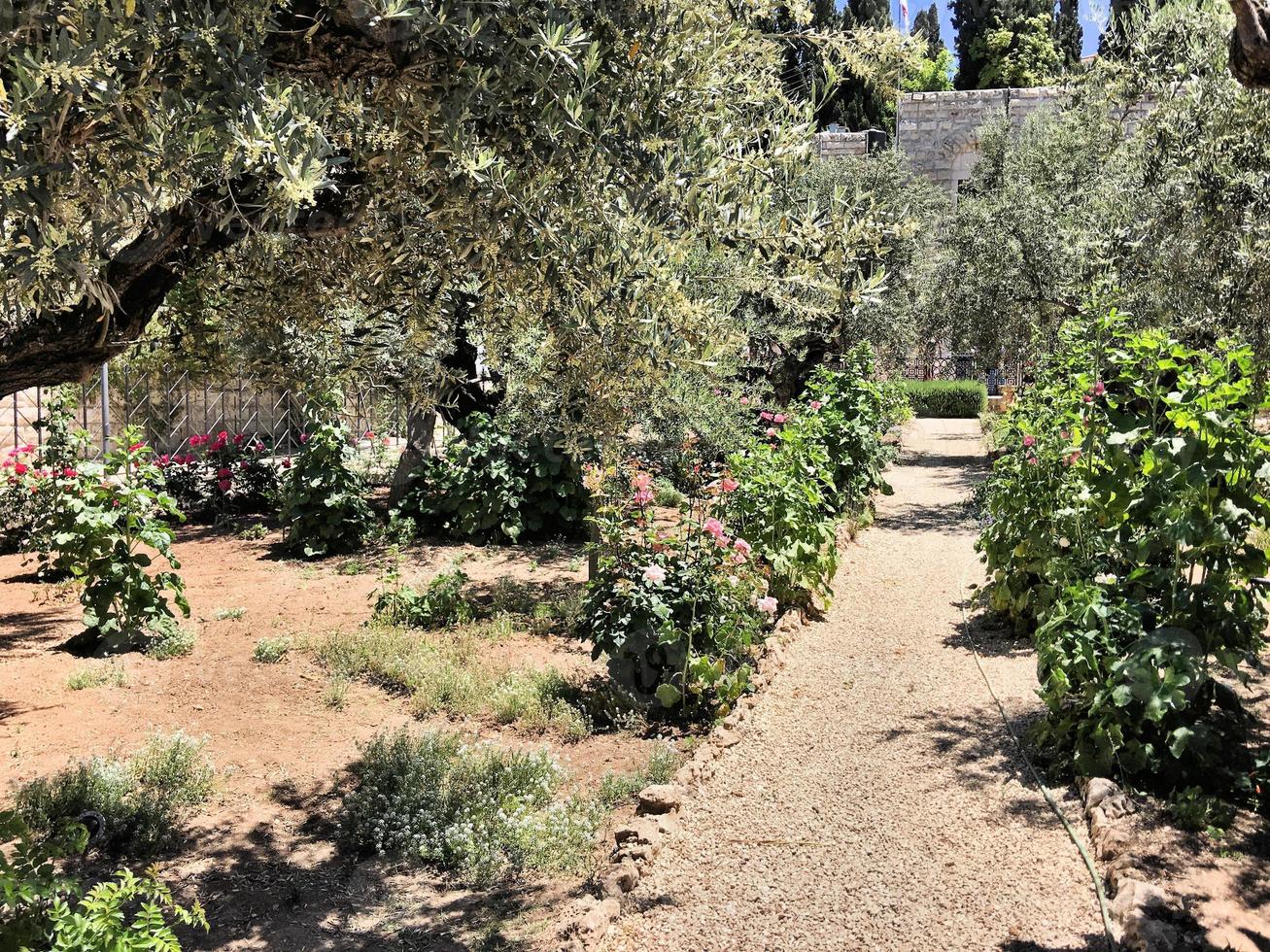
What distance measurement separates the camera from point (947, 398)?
27266mm

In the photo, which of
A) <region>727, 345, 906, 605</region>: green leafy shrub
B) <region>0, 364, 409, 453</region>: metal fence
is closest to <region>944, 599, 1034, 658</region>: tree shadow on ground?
<region>727, 345, 906, 605</region>: green leafy shrub

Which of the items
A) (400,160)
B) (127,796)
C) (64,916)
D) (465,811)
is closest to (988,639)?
(465,811)

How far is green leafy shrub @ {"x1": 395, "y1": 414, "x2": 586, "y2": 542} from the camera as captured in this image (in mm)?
10406

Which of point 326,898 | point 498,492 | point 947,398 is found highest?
point 947,398

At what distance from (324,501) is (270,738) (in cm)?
449

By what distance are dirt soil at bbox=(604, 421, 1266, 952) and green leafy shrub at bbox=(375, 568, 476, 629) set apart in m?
2.46

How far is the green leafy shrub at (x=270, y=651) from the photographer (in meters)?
6.70

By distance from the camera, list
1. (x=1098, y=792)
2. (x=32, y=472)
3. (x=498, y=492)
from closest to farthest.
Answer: (x=1098, y=792) < (x=32, y=472) < (x=498, y=492)

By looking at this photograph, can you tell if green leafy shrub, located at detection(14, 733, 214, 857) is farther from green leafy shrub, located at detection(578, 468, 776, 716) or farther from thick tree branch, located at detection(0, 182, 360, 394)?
green leafy shrub, located at detection(578, 468, 776, 716)

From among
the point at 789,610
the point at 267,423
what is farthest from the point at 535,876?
the point at 267,423

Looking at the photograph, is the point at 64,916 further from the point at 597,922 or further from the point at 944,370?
the point at 944,370

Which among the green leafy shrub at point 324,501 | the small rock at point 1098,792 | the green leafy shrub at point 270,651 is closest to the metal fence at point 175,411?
the green leafy shrub at point 324,501

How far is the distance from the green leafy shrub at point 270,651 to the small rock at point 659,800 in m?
3.19

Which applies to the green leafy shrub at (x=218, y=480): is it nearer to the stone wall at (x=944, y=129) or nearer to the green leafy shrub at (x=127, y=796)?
the green leafy shrub at (x=127, y=796)
